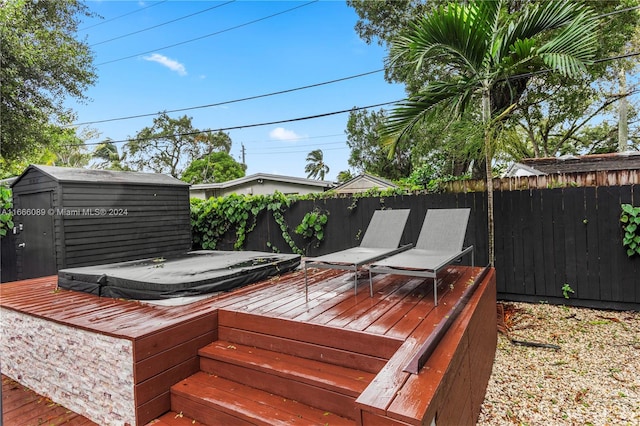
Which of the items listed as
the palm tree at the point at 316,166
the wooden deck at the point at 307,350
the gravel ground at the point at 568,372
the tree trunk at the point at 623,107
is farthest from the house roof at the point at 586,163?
the palm tree at the point at 316,166

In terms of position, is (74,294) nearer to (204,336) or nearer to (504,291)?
(204,336)

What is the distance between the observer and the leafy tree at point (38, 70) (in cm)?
785

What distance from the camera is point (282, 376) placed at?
2.17m

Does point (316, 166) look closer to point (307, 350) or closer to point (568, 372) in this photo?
point (568, 372)

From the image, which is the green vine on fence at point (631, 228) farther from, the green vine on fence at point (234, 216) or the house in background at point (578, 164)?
the green vine on fence at point (234, 216)

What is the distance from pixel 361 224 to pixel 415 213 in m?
0.99

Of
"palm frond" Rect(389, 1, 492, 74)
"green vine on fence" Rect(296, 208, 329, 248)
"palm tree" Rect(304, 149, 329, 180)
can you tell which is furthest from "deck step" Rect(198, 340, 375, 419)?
"palm tree" Rect(304, 149, 329, 180)

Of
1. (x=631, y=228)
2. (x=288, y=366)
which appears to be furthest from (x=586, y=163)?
(x=288, y=366)

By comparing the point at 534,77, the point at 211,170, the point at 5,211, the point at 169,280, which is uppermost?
the point at 211,170

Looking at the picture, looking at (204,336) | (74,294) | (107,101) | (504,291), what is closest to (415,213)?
(504,291)

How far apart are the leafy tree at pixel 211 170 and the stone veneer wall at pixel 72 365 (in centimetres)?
2103

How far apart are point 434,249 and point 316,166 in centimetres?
3999

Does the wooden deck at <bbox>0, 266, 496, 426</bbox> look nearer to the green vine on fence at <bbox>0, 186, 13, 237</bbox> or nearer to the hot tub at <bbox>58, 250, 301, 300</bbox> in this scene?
the hot tub at <bbox>58, 250, 301, 300</bbox>

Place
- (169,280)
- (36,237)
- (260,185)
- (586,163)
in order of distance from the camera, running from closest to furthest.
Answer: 1. (169,280)
2. (36,237)
3. (586,163)
4. (260,185)
